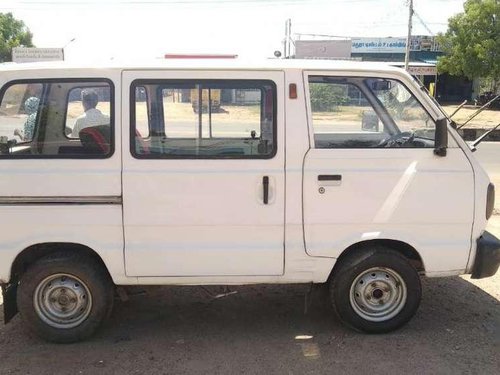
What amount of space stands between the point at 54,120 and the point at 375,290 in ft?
8.63

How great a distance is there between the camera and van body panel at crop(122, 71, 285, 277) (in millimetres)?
3801

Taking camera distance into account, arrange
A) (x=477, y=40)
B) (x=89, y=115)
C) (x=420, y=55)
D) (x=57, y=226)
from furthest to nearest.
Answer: (x=420, y=55)
(x=477, y=40)
(x=89, y=115)
(x=57, y=226)

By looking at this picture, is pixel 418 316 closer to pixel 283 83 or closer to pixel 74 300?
pixel 283 83

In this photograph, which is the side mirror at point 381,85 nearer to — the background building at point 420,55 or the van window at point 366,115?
the van window at point 366,115

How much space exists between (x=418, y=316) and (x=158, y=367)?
2.13 m

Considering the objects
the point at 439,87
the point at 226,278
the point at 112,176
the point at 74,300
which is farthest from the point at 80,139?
the point at 439,87

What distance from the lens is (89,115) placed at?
12.9ft

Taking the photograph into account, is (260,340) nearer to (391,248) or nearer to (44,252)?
(391,248)

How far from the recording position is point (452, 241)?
3.99 metres

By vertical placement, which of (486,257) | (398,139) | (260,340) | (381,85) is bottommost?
(260,340)

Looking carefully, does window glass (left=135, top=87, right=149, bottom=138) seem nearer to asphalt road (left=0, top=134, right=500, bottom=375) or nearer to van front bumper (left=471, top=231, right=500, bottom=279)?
asphalt road (left=0, top=134, right=500, bottom=375)

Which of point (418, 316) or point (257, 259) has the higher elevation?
point (257, 259)

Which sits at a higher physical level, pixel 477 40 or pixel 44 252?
pixel 477 40

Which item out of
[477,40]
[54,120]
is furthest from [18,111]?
[477,40]
